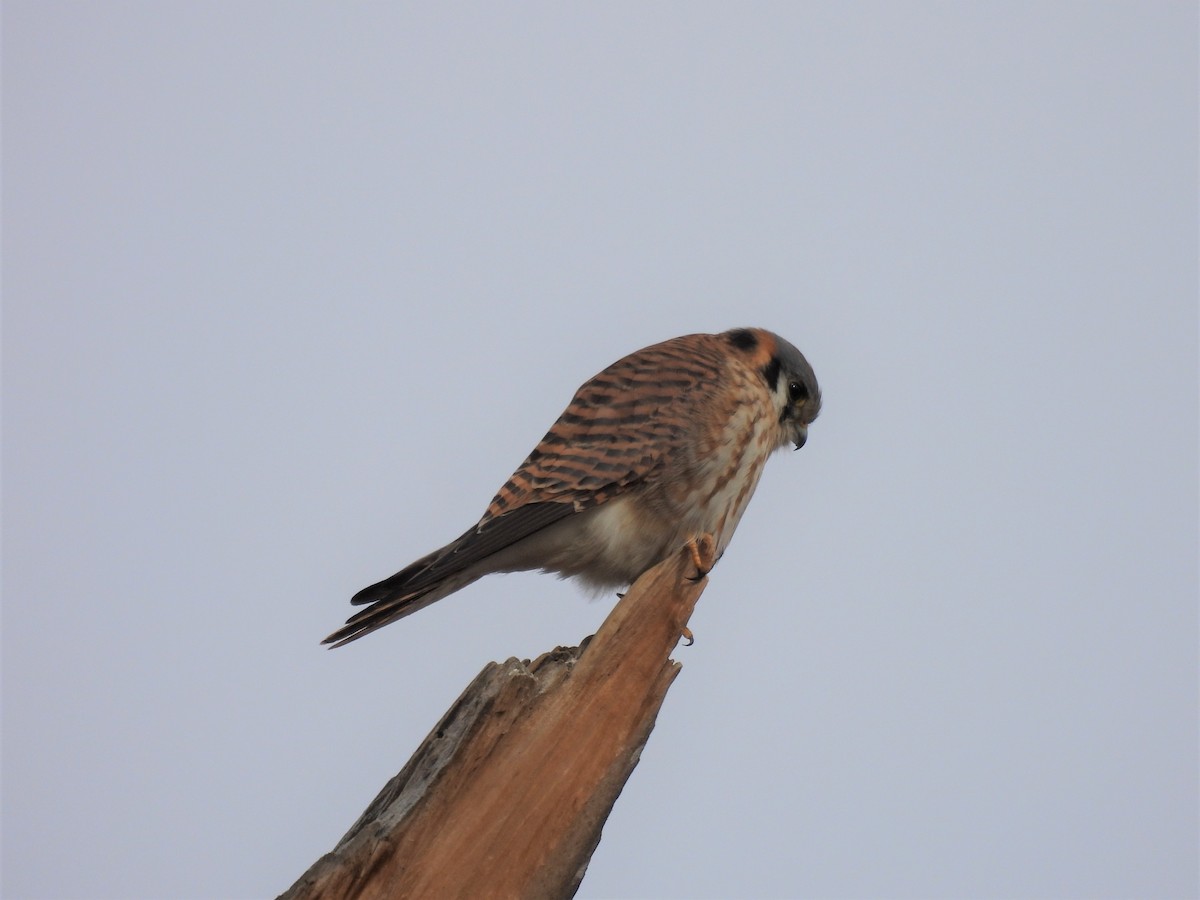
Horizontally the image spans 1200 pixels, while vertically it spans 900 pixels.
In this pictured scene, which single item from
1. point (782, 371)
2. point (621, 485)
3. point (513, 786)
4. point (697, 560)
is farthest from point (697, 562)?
point (782, 371)

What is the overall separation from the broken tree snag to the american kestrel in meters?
0.69

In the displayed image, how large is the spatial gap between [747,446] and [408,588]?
4.14 ft

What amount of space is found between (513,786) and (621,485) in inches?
48.5

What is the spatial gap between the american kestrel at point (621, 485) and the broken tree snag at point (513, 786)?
2.26ft

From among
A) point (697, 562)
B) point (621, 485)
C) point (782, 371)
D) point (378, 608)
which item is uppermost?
point (782, 371)

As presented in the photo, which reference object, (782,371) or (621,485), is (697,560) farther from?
(782,371)

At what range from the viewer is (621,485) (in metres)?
4.10

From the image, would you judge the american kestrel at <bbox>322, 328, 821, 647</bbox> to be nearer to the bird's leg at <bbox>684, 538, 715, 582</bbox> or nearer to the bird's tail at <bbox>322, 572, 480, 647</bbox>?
the bird's tail at <bbox>322, 572, 480, 647</bbox>

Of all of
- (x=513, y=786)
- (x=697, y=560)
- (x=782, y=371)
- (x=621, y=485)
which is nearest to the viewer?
(x=513, y=786)

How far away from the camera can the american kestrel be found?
12.9 feet

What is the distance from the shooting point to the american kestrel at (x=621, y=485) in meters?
3.94

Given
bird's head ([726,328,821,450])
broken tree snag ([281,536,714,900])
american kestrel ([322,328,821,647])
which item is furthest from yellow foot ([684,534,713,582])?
bird's head ([726,328,821,450])

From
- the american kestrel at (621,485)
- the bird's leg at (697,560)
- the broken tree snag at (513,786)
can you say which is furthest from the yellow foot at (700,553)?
the broken tree snag at (513,786)

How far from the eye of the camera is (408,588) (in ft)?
12.5
